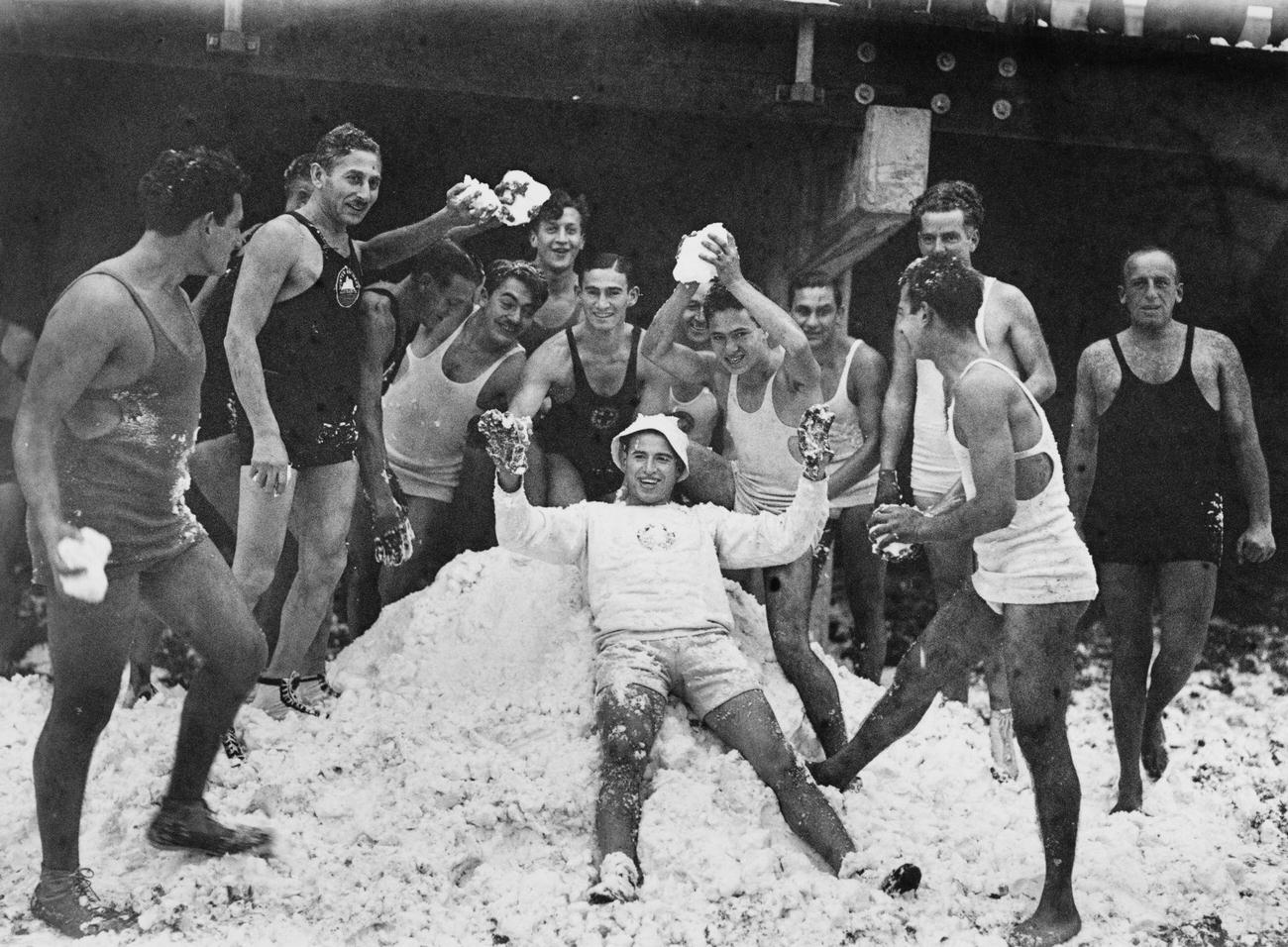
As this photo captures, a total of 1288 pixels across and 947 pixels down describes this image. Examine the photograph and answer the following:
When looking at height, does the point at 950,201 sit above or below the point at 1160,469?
above

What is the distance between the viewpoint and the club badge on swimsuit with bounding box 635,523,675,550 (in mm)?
3938

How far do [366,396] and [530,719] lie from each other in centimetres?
102

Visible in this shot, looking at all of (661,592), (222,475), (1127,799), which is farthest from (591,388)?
(1127,799)

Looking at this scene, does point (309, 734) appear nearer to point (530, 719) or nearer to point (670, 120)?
point (530, 719)

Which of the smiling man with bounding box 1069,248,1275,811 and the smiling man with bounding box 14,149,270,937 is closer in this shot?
the smiling man with bounding box 14,149,270,937

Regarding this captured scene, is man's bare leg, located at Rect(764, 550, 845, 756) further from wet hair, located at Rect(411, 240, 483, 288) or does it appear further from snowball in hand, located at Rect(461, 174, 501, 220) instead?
wet hair, located at Rect(411, 240, 483, 288)

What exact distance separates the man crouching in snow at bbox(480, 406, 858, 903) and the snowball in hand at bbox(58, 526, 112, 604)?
1.06 metres

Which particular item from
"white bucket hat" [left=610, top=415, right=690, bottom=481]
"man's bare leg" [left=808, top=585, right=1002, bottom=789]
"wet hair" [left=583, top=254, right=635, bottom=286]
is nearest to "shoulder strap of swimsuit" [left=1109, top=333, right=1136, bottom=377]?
"man's bare leg" [left=808, top=585, right=1002, bottom=789]

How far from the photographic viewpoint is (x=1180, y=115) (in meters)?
4.63

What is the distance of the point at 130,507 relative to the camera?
3.16 metres

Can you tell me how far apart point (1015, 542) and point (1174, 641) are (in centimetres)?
105

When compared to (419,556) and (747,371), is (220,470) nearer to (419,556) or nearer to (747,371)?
(419,556)

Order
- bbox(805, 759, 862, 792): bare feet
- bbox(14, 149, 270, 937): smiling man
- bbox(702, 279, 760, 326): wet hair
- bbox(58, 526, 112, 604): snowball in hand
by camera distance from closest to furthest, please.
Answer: bbox(58, 526, 112, 604): snowball in hand < bbox(14, 149, 270, 937): smiling man < bbox(805, 759, 862, 792): bare feet < bbox(702, 279, 760, 326): wet hair

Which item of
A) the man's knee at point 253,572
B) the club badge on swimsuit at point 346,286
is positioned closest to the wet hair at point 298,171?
the club badge on swimsuit at point 346,286
